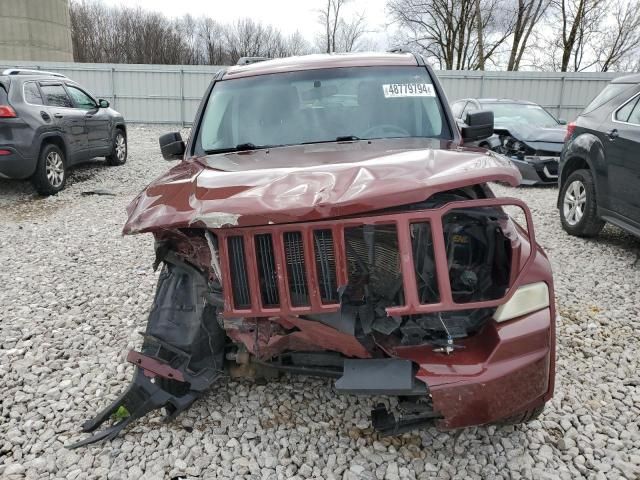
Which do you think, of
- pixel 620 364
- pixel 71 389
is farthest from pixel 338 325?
pixel 620 364

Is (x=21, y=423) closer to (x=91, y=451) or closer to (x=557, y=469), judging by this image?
(x=91, y=451)

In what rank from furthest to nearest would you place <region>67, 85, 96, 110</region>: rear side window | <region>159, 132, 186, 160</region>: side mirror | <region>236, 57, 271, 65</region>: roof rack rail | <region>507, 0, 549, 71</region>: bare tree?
<region>507, 0, 549, 71</region>: bare tree
<region>67, 85, 96, 110</region>: rear side window
<region>236, 57, 271, 65</region>: roof rack rail
<region>159, 132, 186, 160</region>: side mirror

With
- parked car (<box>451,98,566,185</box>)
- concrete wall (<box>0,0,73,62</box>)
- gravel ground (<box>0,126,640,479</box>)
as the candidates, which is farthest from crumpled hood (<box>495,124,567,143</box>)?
concrete wall (<box>0,0,73,62</box>)

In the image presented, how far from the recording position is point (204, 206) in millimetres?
2078

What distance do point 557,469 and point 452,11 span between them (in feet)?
109

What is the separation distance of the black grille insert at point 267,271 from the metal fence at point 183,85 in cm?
1757

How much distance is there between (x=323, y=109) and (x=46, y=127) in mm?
5961

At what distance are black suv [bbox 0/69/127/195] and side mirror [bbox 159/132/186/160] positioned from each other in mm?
4544

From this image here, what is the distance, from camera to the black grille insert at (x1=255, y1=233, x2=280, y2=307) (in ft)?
6.96

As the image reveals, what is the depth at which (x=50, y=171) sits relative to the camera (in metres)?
7.96

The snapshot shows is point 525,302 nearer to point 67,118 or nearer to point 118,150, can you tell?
point 67,118

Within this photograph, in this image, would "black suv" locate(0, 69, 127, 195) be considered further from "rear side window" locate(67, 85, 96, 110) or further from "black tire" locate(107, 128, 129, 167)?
"black tire" locate(107, 128, 129, 167)

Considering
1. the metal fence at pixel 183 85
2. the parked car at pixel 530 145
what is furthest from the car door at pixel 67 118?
the metal fence at pixel 183 85

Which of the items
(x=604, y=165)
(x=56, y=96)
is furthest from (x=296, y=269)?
(x=56, y=96)
